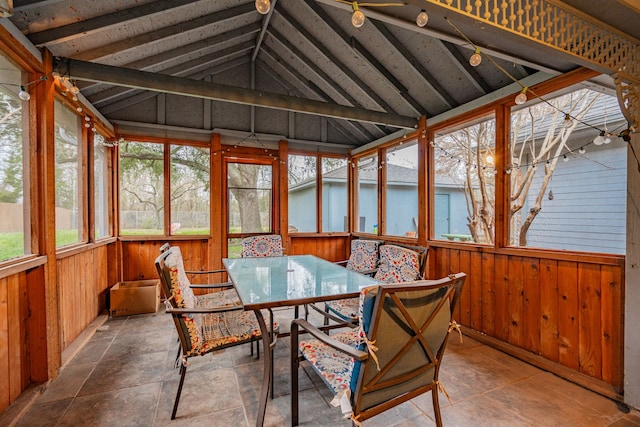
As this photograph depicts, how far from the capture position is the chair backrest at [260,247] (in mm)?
3857

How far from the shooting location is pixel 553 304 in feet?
8.09

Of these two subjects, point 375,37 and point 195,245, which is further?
point 195,245

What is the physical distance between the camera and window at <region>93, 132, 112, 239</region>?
362 cm

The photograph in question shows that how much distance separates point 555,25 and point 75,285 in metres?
4.43

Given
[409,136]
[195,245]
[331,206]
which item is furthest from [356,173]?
[195,245]

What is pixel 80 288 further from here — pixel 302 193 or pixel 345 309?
pixel 302 193

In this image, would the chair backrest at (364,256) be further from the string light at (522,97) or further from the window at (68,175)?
the window at (68,175)

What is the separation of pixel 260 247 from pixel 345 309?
67.9 inches

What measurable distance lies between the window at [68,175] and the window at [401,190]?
4.05 m

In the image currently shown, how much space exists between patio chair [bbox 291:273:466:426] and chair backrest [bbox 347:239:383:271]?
1.74 metres

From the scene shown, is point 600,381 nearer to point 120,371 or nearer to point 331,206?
point 120,371

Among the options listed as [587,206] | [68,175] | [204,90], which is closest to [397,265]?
[587,206]

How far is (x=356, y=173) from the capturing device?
18.2 feet

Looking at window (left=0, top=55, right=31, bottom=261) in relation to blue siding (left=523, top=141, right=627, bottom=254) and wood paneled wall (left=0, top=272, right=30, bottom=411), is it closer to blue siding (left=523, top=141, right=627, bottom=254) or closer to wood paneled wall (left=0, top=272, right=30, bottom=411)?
wood paneled wall (left=0, top=272, right=30, bottom=411)
